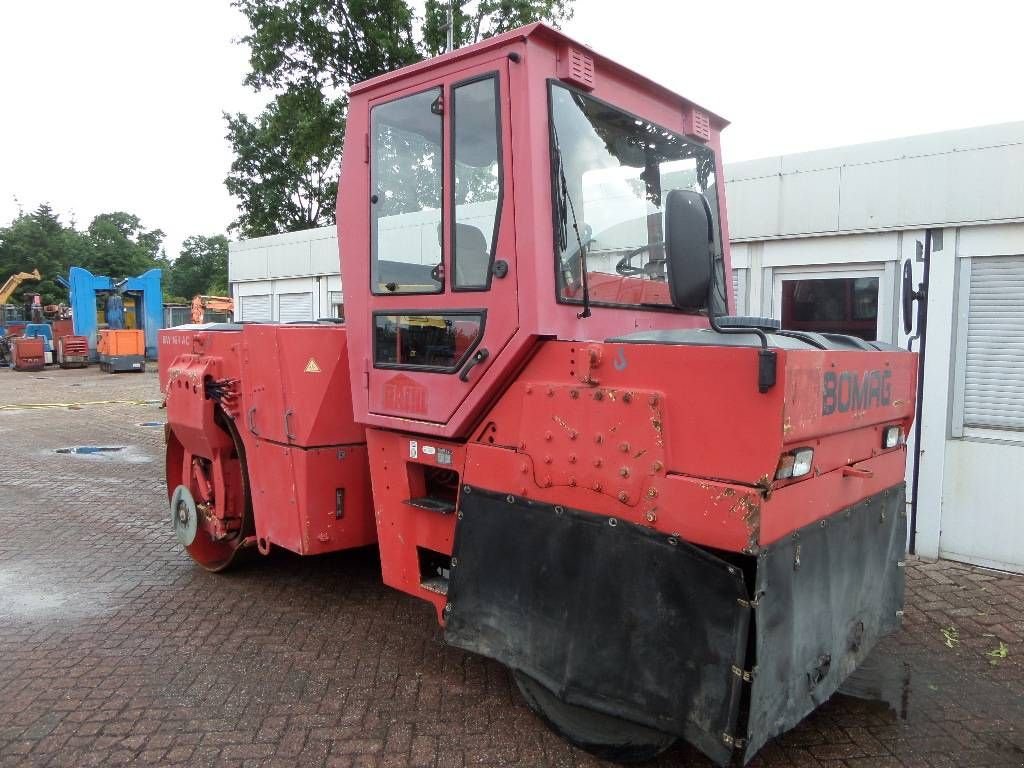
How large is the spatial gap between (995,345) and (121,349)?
79.1 feet

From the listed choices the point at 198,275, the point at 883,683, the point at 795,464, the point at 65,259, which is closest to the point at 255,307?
the point at 883,683

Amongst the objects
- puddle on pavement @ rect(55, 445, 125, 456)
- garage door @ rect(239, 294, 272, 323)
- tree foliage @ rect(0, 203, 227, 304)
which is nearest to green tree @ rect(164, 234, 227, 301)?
tree foliage @ rect(0, 203, 227, 304)

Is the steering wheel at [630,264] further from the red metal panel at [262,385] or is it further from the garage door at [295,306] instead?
the garage door at [295,306]

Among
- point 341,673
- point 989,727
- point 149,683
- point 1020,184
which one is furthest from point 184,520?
point 1020,184

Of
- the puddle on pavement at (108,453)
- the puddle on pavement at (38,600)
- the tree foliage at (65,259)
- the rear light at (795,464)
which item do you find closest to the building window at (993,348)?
the rear light at (795,464)

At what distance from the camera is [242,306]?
1250 centimetres

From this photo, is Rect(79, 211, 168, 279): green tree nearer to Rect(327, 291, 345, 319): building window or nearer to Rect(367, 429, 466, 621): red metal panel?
Rect(327, 291, 345, 319): building window

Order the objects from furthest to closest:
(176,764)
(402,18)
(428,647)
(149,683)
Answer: (402,18) < (428,647) < (149,683) < (176,764)

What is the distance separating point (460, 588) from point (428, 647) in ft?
3.62

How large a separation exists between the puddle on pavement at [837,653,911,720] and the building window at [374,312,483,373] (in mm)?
2407

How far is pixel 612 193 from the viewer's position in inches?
131

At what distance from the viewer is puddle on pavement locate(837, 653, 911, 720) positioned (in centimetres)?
358

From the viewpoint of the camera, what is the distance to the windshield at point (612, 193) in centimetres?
300

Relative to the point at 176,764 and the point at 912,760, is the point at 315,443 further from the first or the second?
the point at 912,760
